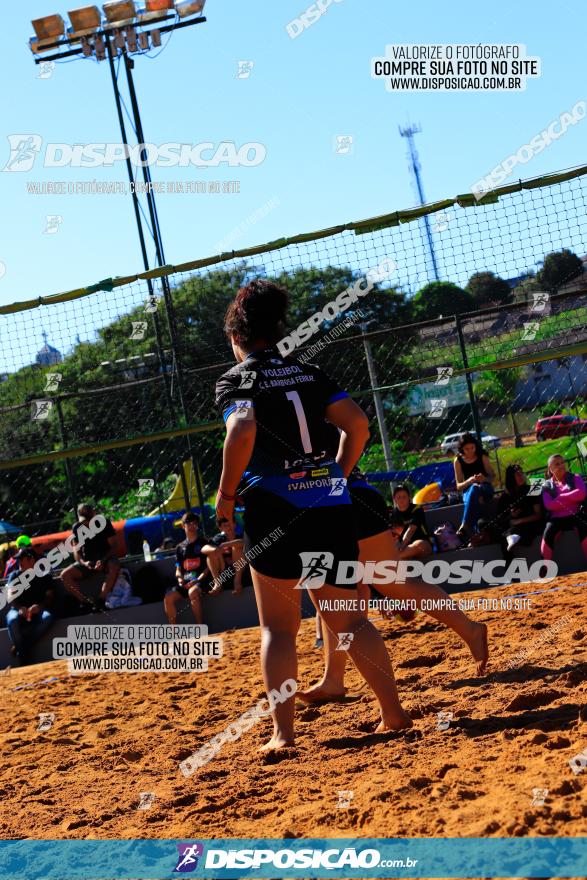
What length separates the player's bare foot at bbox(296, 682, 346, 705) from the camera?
5168 mm

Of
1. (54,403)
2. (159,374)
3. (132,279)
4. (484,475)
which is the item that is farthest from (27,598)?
(484,475)

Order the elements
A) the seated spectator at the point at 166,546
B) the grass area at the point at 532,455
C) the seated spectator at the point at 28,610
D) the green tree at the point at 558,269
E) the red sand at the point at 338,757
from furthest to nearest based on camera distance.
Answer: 1. the seated spectator at the point at 166,546
2. the grass area at the point at 532,455
3. the seated spectator at the point at 28,610
4. the green tree at the point at 558,269
5. the red sand at the point at 338,757

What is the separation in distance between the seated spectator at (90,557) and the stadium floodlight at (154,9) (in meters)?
9.51

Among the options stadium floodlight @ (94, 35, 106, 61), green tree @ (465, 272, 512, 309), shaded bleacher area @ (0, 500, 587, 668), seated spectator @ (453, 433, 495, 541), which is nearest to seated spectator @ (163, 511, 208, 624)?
shaded bleacher area @ (0, 500, 587, 668)

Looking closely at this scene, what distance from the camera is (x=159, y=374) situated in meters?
10.3

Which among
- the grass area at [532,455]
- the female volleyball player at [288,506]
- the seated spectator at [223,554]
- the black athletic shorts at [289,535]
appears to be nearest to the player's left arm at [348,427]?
the female volleyball player at [288,506]

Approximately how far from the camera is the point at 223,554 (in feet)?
31.8

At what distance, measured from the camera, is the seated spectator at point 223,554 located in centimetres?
952

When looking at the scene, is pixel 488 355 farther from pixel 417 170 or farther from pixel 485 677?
pixel 417 170

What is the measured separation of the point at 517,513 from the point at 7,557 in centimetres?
617

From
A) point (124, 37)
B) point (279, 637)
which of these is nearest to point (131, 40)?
point (124, 37)

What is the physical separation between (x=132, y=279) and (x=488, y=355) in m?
3.50

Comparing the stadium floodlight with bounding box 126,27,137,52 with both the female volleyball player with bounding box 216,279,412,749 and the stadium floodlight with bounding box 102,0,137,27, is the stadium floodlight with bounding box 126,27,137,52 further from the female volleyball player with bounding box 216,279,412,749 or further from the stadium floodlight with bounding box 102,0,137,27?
the female volleyball player with bounding box 216,279,412,749

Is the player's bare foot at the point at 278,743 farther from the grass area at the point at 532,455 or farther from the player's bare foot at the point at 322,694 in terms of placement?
the grass area at the point at 532,455
